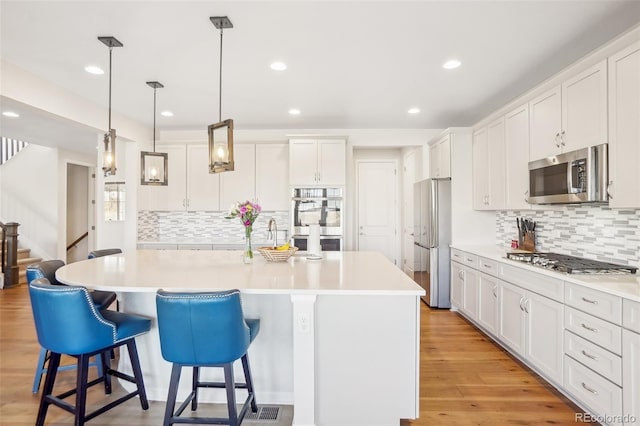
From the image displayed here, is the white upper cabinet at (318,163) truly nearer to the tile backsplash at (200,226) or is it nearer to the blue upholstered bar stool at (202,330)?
the tile backsplash at (200,226)

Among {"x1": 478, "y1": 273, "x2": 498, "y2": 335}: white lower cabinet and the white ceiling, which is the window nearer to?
the white ceiling

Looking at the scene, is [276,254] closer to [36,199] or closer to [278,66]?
[278,66]

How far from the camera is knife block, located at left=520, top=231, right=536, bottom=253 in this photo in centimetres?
359

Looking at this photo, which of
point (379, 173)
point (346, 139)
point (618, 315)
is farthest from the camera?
point (379, 173)

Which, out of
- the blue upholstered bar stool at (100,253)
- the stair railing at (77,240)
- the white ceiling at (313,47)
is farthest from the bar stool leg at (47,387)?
the stair railing at (77,240)

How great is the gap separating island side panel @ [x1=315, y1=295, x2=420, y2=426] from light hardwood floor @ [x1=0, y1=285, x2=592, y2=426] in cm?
32

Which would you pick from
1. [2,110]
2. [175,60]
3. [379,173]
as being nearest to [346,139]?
[379,173]

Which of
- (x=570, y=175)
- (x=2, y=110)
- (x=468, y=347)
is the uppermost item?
(x=2, y=110)

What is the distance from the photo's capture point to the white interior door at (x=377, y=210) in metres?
6.29

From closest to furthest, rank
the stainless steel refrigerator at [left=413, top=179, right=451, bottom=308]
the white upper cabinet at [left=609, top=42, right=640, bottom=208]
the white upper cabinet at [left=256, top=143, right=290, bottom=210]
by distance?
the white upper cabinet at [left=609, top=42, right=640, bottom=208] → the stainless steel refrigerator at [left=413, top=179, right=451, bottom=308] → the white upper cabinet at [left=256, top=143, right=290, bottom=210]

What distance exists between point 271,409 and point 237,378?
11.8 inches

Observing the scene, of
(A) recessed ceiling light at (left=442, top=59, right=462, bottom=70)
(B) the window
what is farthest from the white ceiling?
(B) the window

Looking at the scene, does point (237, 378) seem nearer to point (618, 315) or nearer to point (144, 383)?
point (144, 383)

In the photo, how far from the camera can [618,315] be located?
6.13 feet
